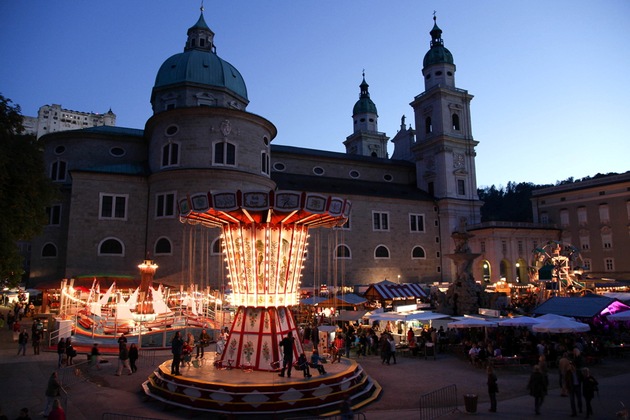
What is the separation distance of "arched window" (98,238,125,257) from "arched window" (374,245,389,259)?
23314mm

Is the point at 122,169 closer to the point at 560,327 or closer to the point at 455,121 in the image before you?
the point at 560,327

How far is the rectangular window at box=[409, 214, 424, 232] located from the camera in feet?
154

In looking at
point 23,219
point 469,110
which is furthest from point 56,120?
point 23,219

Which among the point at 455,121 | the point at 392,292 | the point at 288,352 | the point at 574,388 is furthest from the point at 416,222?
the point at 574,388

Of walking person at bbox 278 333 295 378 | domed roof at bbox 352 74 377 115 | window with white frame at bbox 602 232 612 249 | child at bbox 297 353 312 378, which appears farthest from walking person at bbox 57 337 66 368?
domed roof at bbox 352 74 377 115

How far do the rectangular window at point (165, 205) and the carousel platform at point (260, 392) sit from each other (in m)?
21.4

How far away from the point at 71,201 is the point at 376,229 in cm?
2715

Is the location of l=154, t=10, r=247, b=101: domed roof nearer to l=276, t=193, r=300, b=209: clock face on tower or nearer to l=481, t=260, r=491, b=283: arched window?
l=276, t=193, r=300, b=209: clock face on tower

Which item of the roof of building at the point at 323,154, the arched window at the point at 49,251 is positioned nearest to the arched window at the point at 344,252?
the roof of building at the point at 323,154

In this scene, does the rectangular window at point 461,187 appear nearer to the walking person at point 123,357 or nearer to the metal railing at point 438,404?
the metal railing at point 438,404

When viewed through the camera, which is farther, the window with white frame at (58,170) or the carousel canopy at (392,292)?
the window with white frame at (58,170)

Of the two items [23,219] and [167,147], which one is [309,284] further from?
[23,219]

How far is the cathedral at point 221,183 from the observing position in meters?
33.2

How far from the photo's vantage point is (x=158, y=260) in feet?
108
